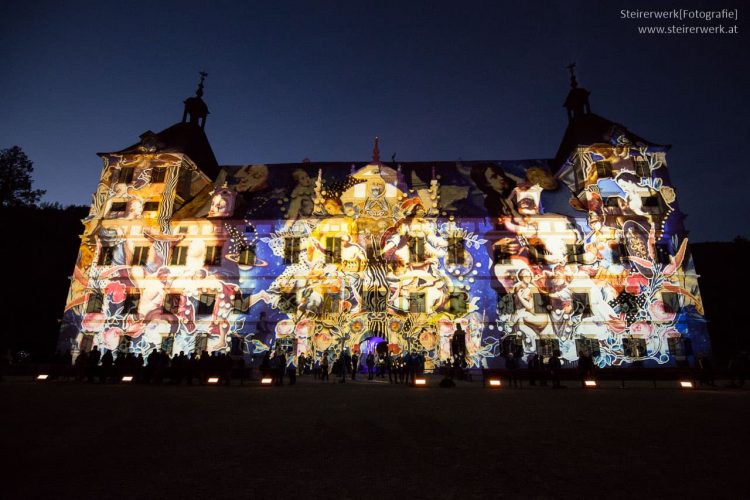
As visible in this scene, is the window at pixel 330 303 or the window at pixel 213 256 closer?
the window at pixel 330 303

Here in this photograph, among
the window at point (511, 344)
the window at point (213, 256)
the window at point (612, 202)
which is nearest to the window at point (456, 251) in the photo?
the window at point (511, 344)

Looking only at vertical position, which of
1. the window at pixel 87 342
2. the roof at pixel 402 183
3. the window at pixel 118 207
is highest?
the roof at pixel 402 183

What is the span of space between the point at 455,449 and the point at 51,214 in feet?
144

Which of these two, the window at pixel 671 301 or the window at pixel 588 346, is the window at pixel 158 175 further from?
the window at pixel 671 301

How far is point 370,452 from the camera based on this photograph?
567 cm

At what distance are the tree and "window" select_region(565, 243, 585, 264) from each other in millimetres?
46492

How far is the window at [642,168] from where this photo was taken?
3111 centimetres

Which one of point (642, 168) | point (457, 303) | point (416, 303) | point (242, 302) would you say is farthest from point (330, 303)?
point (642, 168)

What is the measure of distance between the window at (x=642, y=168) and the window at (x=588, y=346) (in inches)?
559

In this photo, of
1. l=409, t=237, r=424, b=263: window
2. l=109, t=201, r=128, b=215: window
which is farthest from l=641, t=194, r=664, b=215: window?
l=109, t=201, r=128, b=215: window

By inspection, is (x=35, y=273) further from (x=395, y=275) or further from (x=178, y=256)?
(x=395, y=275)

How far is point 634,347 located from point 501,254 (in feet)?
34.8

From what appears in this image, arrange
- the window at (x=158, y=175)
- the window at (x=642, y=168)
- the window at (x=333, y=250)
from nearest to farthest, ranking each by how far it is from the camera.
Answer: the window at (x=333, y=250), the window at (x=642, y=168), the window at (x=158, y=175)

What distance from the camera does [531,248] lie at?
29.7 meters
